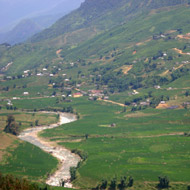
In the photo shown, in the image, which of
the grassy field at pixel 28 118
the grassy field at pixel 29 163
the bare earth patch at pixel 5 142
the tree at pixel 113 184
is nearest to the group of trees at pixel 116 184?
the tree at pixel 113 184

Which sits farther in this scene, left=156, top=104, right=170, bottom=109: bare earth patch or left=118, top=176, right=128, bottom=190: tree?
left=156, top=104, right=170, bottom=109: bare earth patch

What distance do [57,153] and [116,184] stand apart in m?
29.4

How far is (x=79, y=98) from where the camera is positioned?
174 m

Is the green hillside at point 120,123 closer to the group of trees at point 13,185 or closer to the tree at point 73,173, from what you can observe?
the tree at point 73,173

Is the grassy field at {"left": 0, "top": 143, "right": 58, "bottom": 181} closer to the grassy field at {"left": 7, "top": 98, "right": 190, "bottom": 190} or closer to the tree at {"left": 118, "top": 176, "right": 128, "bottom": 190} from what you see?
the grassy field at {"left": 7, "top": 98, "right": 190, "bottom": 190}

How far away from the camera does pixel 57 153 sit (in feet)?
346

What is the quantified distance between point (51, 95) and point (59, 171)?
93.7 metres

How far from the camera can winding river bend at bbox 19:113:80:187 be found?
8622 centimetres

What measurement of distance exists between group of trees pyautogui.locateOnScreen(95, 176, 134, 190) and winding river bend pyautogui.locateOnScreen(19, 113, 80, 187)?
6.67m

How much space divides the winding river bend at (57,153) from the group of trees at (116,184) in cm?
667

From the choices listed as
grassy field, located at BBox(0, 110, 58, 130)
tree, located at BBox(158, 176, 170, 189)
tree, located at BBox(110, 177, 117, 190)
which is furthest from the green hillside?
grassy field, located at BBox(0, 110, 58, 130)

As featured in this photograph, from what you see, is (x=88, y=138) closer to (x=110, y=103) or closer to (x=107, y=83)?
(x=110, y=103)

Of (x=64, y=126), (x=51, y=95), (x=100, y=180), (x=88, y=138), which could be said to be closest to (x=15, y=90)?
(x=51, y=95)

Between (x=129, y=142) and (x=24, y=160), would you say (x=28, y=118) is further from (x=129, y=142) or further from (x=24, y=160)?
(x=24, y=160)
